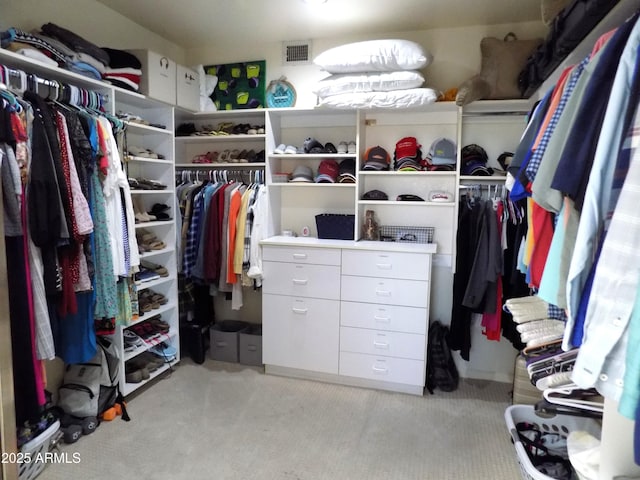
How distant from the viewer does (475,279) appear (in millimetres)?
2600

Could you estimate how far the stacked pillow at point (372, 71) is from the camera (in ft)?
8.30

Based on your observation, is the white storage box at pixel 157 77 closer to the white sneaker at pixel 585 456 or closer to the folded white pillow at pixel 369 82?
the folded white pillow at pixel 369 82

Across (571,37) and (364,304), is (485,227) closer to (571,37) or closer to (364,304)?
(364,304)

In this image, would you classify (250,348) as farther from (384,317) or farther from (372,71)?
(372,71)

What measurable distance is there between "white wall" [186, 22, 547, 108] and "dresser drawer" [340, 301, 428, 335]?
1649 mm

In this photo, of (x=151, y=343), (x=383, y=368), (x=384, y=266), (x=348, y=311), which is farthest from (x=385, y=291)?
(x=151, y=343)

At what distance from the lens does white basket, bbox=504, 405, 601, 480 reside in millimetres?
1658

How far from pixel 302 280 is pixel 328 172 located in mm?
829

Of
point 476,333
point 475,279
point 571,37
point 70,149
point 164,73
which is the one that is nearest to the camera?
point 571,37

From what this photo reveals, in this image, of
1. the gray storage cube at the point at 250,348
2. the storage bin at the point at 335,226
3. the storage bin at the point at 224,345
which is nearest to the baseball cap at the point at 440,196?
the storage bin at the point at 335,226

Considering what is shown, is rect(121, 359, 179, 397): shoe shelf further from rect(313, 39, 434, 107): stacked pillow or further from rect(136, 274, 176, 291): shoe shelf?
rect(313, 39, 434, 107): stacked pillow

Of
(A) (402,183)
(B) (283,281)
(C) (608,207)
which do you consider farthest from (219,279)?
(C) (608,207)

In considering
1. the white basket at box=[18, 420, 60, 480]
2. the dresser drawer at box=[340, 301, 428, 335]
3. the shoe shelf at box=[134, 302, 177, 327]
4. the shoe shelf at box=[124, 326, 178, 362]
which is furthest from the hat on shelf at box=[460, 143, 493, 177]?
the white basket at box=[18, 420, 60, 480]

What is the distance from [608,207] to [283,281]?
2.25 m
